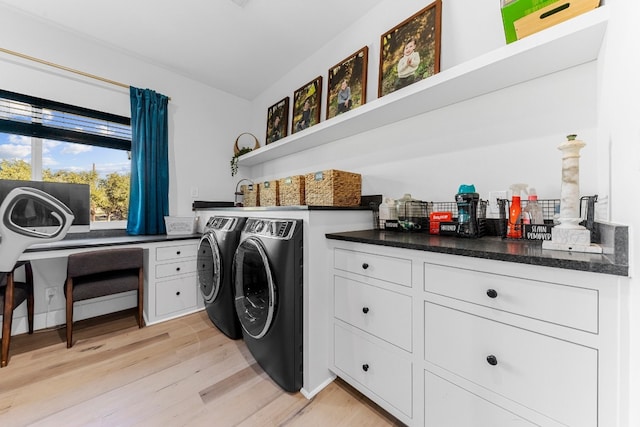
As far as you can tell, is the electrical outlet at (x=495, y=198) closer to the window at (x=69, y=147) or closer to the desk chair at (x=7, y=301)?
the desk chair at (x=7, y=301)

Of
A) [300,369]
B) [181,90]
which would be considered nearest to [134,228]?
[181,90]

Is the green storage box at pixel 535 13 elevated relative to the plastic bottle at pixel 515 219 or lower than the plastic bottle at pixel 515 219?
elevated

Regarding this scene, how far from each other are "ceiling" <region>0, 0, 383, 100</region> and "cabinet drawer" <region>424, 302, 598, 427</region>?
7.47 ft

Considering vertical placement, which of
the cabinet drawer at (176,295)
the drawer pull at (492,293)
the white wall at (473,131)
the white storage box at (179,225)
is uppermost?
the white wall at (473,131)

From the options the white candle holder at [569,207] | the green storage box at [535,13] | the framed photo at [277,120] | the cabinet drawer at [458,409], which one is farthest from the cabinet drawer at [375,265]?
the framed photo at [277,120]

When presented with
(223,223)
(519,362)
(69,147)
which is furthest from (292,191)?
(69,147)

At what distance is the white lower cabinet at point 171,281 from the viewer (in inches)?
85.4

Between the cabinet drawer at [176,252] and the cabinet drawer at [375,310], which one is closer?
the cabinet drawer at [375,310]

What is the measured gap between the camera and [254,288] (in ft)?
5.05

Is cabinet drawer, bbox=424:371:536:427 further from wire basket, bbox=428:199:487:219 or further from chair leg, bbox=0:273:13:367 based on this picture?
chair leg, bbox=0:273:13:367

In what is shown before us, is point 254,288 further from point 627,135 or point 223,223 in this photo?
point 627,135

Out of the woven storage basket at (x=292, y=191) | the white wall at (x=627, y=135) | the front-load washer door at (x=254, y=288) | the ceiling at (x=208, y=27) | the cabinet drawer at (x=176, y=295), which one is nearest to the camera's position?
the white wall at (x=627, y=135)

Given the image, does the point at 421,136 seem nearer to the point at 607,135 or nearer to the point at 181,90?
the point at 607,135

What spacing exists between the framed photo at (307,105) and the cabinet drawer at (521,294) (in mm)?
1889
